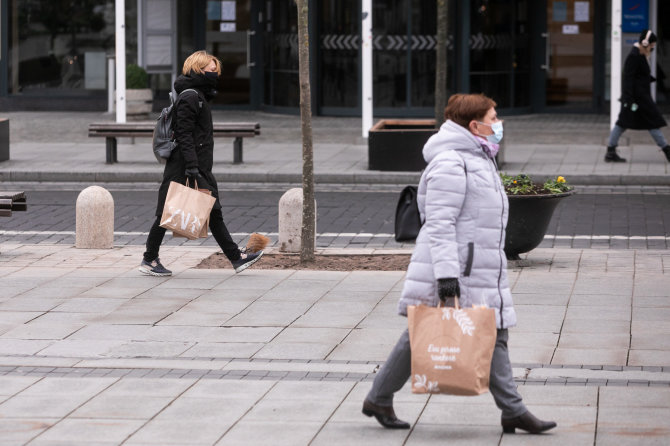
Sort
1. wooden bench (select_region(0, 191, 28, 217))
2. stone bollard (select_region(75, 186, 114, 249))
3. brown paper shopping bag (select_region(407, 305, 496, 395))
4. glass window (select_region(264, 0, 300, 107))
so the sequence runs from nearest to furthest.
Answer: brown paper shopping bag (select_region(407, 305, 496, 395)) → wooden bench (select_region(0, 191, 28, 217)) → stone bollard (select_region(75, 186, 114, 249)) → glass window (select_region(264, 0, 300, 107))

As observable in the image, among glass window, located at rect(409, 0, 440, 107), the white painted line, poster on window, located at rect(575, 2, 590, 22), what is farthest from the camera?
poster on window, located at rect(575, 2, 590, 22)

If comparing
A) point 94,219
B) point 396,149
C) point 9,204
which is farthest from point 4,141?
point 9,204

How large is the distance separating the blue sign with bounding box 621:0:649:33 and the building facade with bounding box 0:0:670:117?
2cm

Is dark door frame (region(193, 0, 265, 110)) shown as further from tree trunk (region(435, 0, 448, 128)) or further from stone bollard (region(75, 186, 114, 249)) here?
stone bollard (region(75, 186, 114, 249))

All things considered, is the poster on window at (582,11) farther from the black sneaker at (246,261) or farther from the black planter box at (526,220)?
the black sneaker at (246,261)

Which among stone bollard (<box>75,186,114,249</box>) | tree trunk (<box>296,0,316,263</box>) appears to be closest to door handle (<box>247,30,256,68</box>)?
stone bollard (<box>75,186,114,249</box>)

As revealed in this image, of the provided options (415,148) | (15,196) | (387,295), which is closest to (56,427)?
(387,295)

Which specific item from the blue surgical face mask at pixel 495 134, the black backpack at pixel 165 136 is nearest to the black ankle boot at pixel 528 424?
the blue surgical face mask at pixel 495 134

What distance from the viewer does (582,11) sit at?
26.2 meters

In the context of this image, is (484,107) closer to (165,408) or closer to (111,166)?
(165,408)

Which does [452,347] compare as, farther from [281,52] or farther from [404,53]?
[281,52]

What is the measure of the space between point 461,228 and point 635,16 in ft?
68.3

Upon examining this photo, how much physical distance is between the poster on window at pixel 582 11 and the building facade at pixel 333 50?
2 centimetres

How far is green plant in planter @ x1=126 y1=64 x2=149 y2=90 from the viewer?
24156 millimetres
